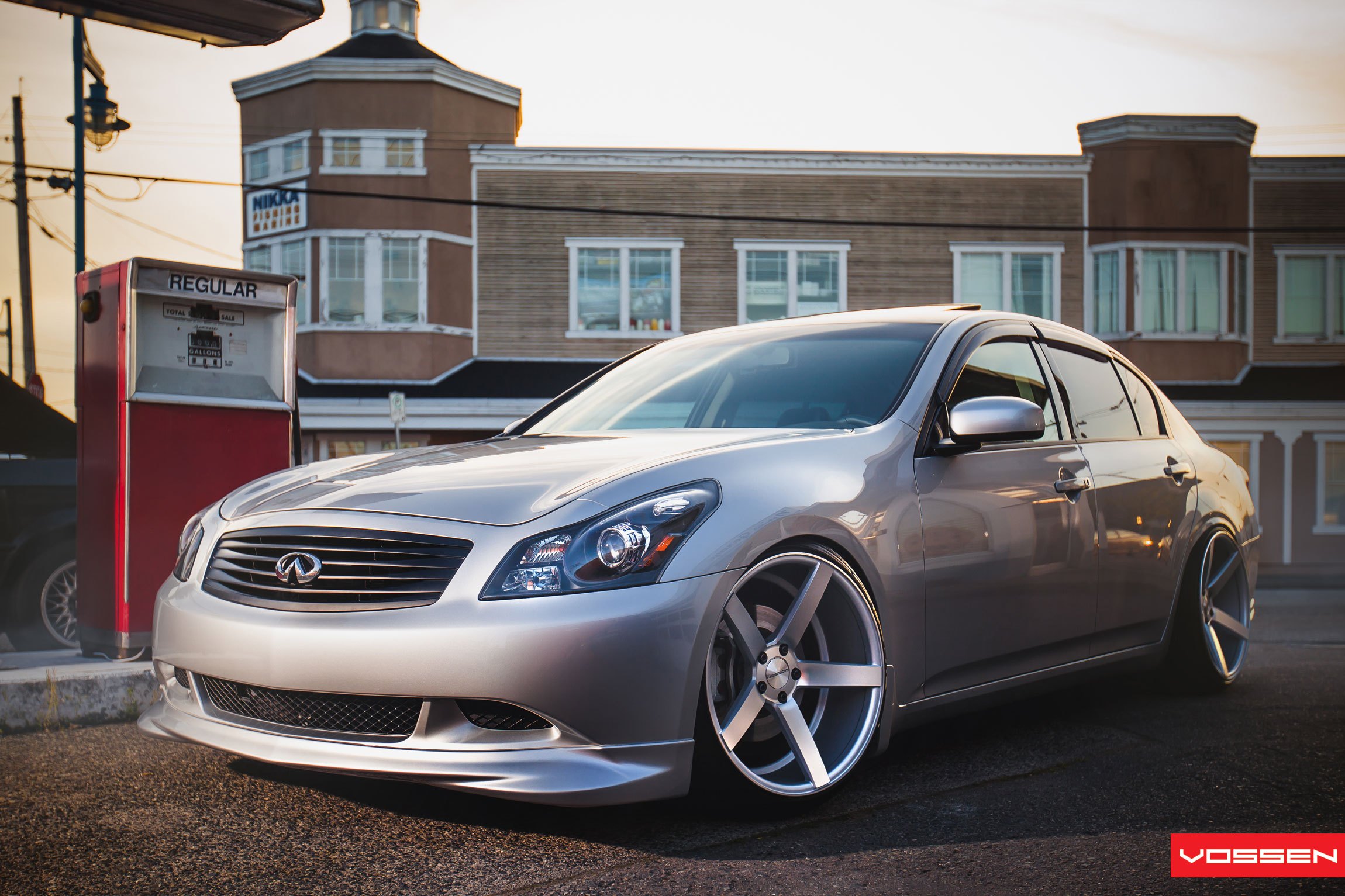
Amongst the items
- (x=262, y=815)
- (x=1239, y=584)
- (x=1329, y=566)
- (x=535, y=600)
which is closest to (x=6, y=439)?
(x=262, y=815)

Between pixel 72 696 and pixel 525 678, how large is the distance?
306cm

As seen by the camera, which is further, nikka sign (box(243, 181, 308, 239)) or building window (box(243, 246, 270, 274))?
building window (box(243, 246, 270, 274))

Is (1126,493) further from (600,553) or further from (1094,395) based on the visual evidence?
(600,553)

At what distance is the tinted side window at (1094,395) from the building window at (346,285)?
1840cm

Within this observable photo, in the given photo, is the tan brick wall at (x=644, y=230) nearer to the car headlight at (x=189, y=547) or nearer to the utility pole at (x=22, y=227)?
the utility pole at (x=22, y=227)

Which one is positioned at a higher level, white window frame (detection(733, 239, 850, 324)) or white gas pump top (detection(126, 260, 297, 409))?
white window frame (detection(733, 239, 850, 324))

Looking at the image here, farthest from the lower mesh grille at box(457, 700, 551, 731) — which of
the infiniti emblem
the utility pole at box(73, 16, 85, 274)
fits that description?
the utility pole at box(73, 16, 85, 274)

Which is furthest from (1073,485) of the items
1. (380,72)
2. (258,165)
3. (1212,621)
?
(258,165)

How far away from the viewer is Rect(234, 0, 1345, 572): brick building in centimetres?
2183

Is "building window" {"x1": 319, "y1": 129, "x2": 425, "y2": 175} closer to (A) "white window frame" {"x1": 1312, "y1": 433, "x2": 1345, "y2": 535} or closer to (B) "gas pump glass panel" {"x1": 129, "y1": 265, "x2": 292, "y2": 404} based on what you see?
(B) "gas pump glass panel" {"x1": 129, "y1": 265, "x2": 292, "y2": 404}

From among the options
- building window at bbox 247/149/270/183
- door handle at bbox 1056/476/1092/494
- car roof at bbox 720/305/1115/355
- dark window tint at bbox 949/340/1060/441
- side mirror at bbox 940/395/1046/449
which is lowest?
door handle at bbox 1056/476/1092/494

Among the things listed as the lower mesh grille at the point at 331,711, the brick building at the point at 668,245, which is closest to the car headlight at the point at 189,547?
the lower mesh grille at the point at 331,711

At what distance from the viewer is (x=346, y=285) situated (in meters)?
21.8

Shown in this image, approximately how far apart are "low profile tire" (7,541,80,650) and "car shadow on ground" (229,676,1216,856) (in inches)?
165
